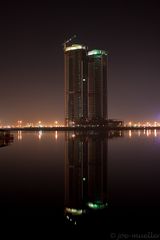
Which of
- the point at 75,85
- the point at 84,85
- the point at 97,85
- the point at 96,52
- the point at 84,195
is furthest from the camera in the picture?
the point at 96,52

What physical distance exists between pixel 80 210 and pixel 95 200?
1.43m

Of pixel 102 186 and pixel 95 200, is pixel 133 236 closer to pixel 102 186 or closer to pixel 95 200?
pixel 95 200

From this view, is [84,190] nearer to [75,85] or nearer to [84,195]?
[84,195]

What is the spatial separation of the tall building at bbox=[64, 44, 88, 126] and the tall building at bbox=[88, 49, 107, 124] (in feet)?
9.80

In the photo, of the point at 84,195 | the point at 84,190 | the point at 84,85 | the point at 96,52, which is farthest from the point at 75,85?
the point at 84,195

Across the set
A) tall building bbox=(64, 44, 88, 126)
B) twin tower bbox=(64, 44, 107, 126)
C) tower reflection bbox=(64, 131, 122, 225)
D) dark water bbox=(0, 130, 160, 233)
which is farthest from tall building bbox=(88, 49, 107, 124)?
dark water bbox=(0, 130, 160, 233)

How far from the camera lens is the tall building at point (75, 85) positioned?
15900 centimetres

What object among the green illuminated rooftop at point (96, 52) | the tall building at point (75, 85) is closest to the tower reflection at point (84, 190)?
the tall building at point (75, 85)

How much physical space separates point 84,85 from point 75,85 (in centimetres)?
508

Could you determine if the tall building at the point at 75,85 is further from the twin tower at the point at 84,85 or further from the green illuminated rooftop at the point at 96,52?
the green illuminated rooftop at the point at 96,52

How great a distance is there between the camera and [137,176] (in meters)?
15.4

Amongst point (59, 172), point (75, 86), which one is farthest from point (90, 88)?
point (59, 172)

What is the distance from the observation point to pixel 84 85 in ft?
538

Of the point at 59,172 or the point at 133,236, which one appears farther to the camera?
the point at 59,172
